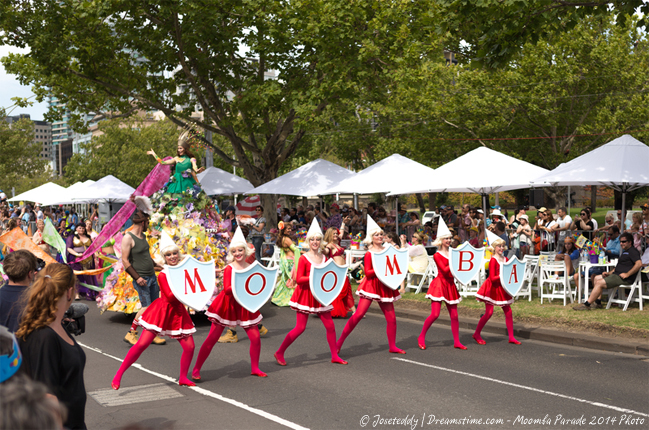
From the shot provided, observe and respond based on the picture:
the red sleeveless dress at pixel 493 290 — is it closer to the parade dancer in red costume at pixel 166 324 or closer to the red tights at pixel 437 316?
the red tights at pixel 437 316

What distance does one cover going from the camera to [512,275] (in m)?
9.03

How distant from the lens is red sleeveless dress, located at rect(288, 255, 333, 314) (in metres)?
7.79

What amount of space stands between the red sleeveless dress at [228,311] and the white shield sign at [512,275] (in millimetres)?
3632

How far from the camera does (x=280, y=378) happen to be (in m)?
7.30

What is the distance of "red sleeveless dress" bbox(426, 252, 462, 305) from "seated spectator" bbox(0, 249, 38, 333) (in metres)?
5.48

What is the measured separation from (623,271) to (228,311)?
6.94 metres

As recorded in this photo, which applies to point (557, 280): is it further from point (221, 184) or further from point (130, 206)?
point (221, 184)

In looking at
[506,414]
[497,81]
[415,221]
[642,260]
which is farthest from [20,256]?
[497,81]

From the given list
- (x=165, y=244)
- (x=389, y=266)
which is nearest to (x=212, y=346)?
(x=165, y=244)

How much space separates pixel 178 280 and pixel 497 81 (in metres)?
25.2


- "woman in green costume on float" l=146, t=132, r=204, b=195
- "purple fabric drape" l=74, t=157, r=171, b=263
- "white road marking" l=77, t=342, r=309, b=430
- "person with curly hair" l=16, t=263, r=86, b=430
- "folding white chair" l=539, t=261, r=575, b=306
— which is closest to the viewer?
"person with curly hair" l=16, t=263, r=86, b=430

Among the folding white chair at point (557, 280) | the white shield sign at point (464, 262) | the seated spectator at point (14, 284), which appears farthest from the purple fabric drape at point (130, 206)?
the folding white chair at point (557, 280)

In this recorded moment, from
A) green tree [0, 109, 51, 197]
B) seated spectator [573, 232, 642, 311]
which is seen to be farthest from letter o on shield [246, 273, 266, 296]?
green tree [0, 109, 51, 197]

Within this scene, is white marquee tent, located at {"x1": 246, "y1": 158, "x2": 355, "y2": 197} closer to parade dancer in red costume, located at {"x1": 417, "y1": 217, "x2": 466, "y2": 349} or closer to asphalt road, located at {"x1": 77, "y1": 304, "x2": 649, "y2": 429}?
asphalt road, located at {"x1": 77, "y1": 304, "x2": 649, "y2": 429}
